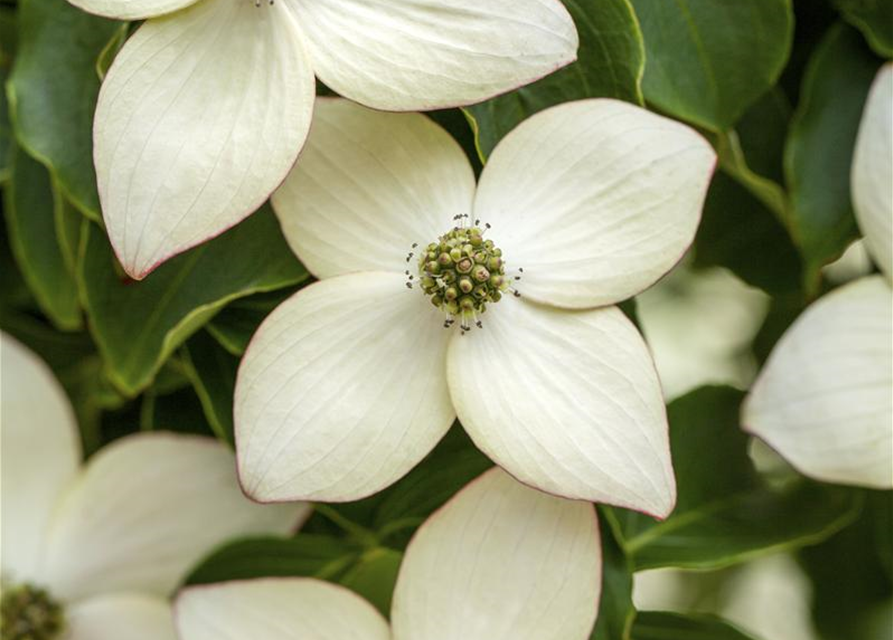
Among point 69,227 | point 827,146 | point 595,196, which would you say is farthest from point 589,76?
point 69,227

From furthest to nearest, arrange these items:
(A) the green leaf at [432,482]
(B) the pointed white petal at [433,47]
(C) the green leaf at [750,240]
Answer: (C) the green leaf at [750,240] → (A) the green leaf at [432,482] → (B) the pointed white petal at [433,47]

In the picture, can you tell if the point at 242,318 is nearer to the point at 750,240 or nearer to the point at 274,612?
the point at 274,612

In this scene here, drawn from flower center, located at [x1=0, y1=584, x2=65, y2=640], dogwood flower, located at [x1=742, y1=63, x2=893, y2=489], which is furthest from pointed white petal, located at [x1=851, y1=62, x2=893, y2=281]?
flower center, located at [x1=0, y1=584, x2=65, y2=640]

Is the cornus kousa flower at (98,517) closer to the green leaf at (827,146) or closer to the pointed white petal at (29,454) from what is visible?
the pointed white petal at (29,454)

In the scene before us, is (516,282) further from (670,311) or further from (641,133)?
(670,311)

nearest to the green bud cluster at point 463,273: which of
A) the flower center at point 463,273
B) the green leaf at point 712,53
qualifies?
the flower center at point 463,273

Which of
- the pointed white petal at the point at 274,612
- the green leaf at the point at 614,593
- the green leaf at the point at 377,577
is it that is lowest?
the green leaf at the point at 377,577
